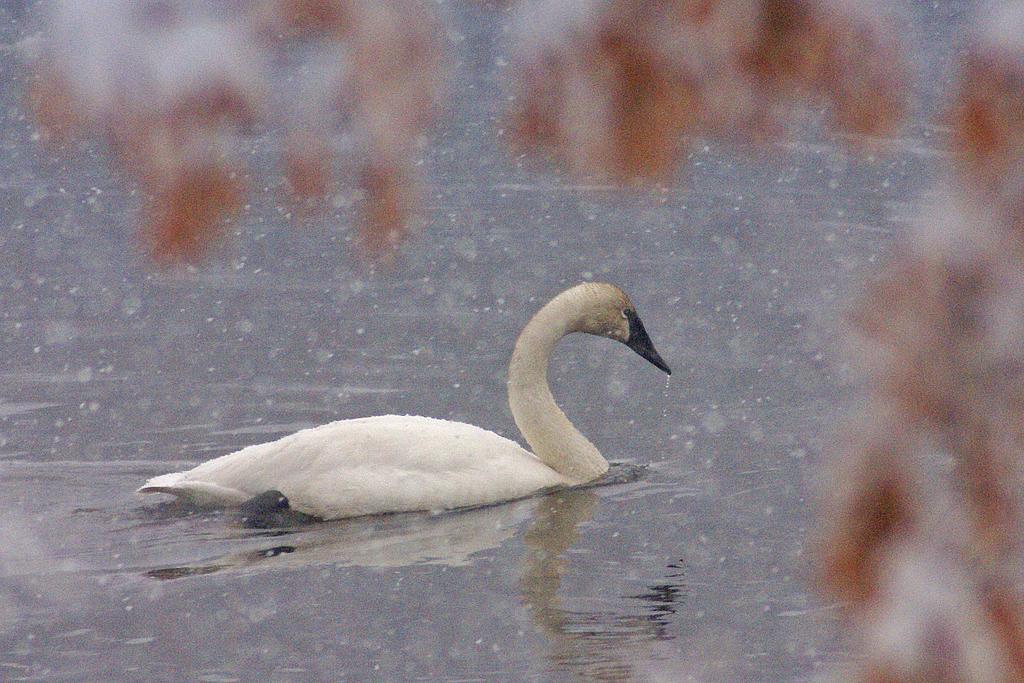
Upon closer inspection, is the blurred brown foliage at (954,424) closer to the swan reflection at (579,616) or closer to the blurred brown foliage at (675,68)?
the blurred brown foliage at (675,68)

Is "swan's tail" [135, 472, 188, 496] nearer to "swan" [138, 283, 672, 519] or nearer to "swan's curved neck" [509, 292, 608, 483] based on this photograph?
"swan" [138, 283, 672, 519]

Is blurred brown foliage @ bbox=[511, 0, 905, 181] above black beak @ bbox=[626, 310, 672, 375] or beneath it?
above

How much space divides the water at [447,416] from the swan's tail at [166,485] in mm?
144

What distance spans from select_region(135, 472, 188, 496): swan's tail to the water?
14 centimetres

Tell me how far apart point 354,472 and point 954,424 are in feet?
20.3

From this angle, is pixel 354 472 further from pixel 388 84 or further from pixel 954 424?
pixel 388 84

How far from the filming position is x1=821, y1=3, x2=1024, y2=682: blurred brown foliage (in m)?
2.28

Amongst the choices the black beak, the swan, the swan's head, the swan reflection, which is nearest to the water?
the swan reflection

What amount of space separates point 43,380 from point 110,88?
9.33 metres

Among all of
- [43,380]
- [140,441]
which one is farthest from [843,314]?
[43,380]

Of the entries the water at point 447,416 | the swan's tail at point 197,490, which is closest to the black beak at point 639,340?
the water at point 447,416

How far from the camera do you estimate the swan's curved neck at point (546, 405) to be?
30.3 ft

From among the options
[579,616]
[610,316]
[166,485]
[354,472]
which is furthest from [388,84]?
[610,316]

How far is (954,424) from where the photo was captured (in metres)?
2.32
